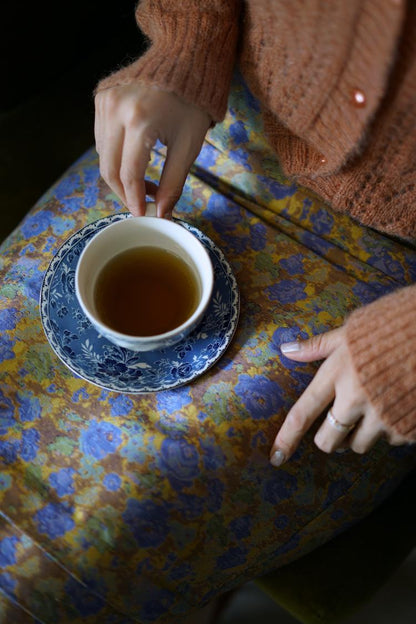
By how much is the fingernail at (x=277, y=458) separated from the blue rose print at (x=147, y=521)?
146 millimetres

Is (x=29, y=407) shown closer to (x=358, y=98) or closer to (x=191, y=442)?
(x=191, y=442)

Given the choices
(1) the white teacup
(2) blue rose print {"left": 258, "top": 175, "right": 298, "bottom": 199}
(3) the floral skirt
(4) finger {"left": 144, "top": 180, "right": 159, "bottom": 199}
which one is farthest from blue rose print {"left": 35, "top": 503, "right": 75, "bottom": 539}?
(2) blue rose print {"left": 258, "top": 175, "right": 298, "bottom": 199}

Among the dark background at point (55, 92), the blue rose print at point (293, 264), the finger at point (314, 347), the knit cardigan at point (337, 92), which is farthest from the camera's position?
the dark background at point (55, 92)

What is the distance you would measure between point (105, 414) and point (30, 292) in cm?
21

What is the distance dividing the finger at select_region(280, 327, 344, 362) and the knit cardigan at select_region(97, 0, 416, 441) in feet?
0.13

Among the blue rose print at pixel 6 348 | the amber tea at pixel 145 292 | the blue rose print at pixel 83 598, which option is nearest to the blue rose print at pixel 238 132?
the amber tea at pixel 145 292

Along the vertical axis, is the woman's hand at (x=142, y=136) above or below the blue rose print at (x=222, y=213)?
above

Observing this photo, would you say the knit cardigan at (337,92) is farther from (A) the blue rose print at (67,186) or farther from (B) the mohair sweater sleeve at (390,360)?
(A) the blue rose print at (67,186)

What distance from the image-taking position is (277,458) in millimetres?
703

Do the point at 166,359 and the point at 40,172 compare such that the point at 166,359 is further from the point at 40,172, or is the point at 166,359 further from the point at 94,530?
the point at 40,172

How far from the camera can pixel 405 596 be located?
Answer: 4.02 feet

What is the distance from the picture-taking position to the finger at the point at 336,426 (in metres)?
0.67

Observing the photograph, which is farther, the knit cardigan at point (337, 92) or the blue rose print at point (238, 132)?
the blue rose print at point (238, 132)

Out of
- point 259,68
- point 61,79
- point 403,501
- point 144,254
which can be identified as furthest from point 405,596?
point 61,79
